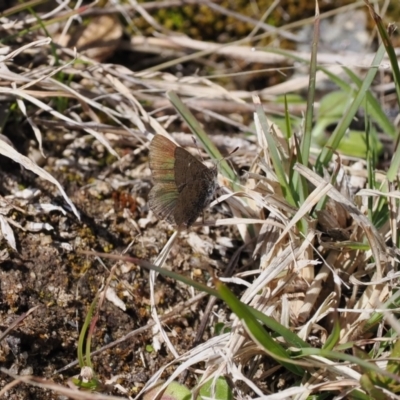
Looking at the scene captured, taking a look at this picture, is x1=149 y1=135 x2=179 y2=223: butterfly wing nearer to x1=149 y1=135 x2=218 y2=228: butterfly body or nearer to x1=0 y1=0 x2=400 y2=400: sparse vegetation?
x1=149 y1=135 x2=218 y2=228: butterfly body

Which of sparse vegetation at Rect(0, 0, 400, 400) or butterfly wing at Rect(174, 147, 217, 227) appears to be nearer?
sparse vegetation at Rect(0, 0, 400, 400)

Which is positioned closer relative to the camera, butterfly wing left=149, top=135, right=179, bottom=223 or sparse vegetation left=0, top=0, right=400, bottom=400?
sparse vegetation left=0, top=0, right=400, bottom=400

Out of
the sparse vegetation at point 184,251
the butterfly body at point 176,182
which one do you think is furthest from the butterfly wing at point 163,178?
the sparse vegetation at point 184,251

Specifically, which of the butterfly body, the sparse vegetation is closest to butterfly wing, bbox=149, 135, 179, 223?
the butterfly body

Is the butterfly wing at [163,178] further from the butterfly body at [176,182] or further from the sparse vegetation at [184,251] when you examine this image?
the sparse vegetation at [184,251]

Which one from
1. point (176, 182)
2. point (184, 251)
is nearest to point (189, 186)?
point (176, 182)

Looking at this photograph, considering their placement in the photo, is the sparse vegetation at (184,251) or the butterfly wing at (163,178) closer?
the sparse vegetation at (184,251)

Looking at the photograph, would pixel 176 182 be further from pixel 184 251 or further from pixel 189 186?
pixel 184 251

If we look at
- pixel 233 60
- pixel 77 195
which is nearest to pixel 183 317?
pixel 77 195

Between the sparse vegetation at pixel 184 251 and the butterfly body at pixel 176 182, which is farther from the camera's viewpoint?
the butterfly body at pixel 176 182
